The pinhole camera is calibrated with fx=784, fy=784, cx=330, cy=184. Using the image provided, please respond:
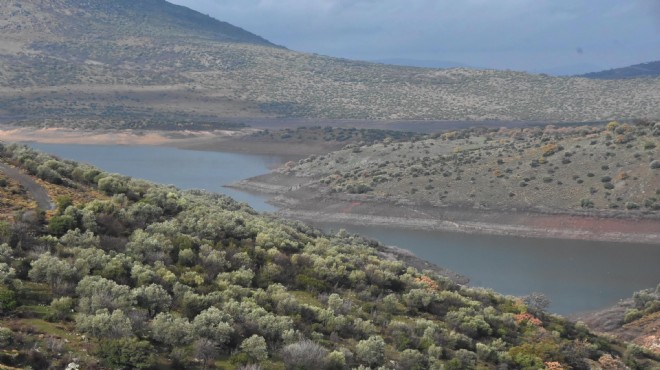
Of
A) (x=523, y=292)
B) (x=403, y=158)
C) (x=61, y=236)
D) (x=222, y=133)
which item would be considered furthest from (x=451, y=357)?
(x=222, y=133)

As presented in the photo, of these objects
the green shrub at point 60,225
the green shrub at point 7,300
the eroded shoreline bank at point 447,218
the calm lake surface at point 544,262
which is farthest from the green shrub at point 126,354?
the eroded shoreline bank at point 447,218

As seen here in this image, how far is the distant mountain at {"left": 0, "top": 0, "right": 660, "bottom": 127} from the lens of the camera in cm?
12256

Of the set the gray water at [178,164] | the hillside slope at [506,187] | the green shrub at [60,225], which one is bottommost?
the gray water at [178,164]

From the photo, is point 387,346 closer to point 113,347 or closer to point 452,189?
point 113,347

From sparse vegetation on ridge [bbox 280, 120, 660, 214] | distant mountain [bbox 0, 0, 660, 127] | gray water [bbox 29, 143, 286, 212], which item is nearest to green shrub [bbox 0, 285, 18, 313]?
sparse vegetation on ridge [bbox 280, 120, 660, 214]

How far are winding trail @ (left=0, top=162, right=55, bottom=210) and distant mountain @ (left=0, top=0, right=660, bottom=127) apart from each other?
8663 centimetres

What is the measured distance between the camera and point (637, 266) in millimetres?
43094

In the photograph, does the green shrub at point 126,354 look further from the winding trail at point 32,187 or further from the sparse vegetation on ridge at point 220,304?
the winding trail at point 32,187

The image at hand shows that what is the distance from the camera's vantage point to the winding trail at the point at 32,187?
1860 centimetres

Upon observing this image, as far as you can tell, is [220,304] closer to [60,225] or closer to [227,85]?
[60,225]

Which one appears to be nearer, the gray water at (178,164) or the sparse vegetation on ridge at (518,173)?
the sparse vegetation on ridge at (518,173)

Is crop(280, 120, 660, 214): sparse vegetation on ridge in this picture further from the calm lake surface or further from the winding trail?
the winding trail

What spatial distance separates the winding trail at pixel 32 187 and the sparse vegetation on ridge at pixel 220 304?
0.70 meters

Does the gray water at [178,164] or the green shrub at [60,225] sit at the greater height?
the green shrub at [60,225]
